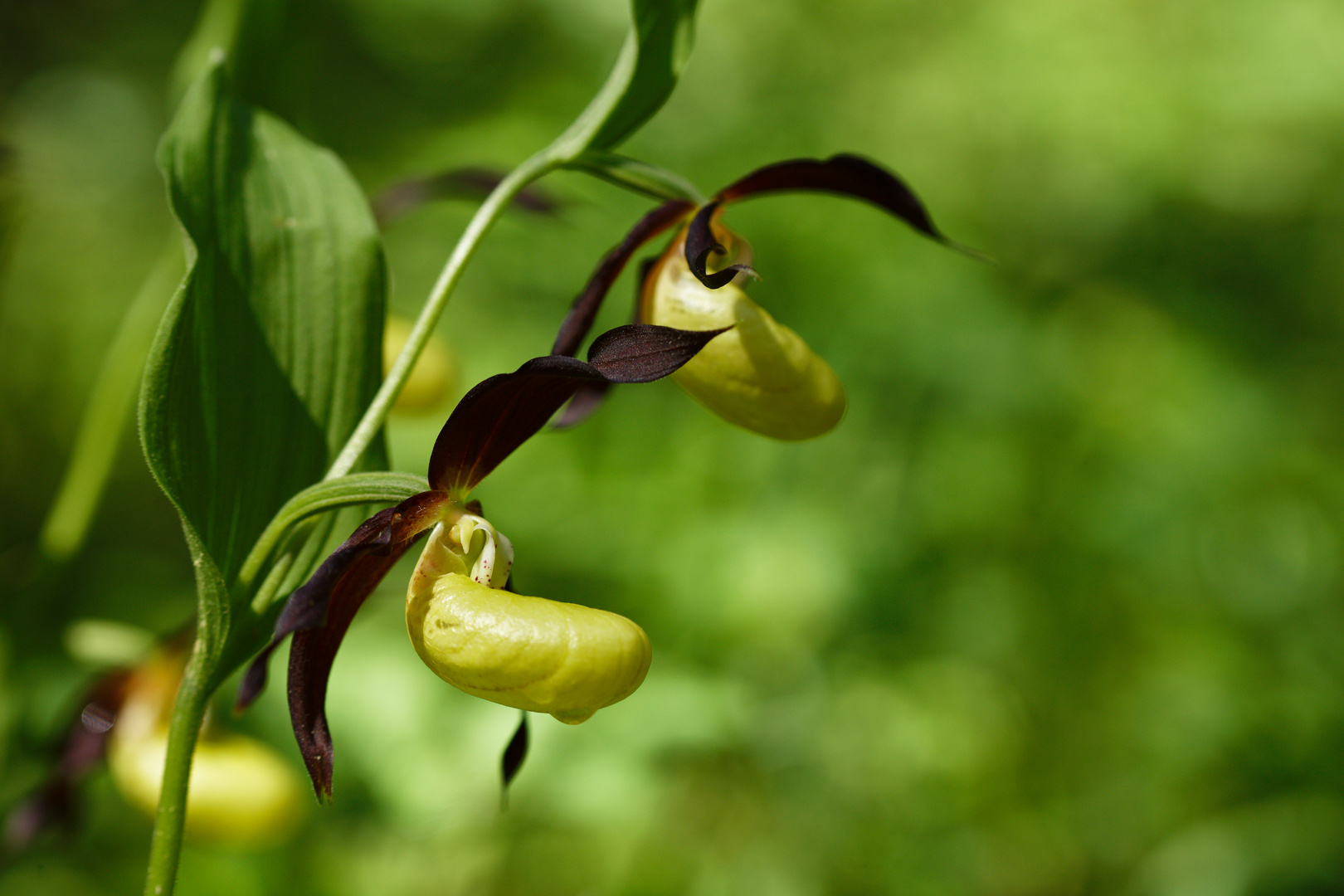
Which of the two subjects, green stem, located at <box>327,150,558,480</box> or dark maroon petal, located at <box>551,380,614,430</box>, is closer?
green stem, located at <box>327,150,558,480</box>

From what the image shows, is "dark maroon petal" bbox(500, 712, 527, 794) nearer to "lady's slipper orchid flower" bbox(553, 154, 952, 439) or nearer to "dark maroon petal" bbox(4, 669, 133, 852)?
"lady's slipper orchid flower" bbox(553, 154, 952, 439)

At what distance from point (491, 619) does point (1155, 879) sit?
67.6 inches

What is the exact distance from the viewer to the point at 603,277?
2.05ft

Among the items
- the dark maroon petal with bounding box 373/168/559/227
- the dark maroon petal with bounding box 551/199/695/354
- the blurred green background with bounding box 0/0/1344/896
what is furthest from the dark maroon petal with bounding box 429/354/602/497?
the blurred green background with bounding box 0/0/1344/896

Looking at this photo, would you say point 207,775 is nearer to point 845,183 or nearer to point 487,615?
point 487,615

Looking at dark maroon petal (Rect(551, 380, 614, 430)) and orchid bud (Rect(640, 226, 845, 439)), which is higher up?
orchid bud (Rect(640, 226, 845, 439))

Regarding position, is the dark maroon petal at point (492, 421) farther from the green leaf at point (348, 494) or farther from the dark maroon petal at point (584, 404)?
the dark maroon petal at point (584, 404)

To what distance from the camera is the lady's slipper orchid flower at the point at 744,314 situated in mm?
579

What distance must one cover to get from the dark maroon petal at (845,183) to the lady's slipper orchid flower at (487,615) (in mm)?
208

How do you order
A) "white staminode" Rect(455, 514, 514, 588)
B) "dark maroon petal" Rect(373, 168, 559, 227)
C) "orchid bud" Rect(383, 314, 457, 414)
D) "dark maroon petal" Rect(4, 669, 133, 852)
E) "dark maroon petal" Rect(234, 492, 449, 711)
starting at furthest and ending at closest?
1. "orchid bud" Rect(383, 314, 457, 414)
2. "dark maroon petal" Rect(4, 669, 133, 852)
3. "dark maroon petal" Rect(373, 168, 559, 227)
4. "white staminode" Rect(455, 514, 514, 588)
5. "dark maroon petal" Rect(234, 492, 449, 711)

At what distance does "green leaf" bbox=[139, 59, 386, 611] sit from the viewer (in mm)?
500

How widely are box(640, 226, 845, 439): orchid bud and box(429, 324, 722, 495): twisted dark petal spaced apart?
105 millimetres

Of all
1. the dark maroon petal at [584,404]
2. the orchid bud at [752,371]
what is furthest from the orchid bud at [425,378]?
the orchid bud at [752,371]

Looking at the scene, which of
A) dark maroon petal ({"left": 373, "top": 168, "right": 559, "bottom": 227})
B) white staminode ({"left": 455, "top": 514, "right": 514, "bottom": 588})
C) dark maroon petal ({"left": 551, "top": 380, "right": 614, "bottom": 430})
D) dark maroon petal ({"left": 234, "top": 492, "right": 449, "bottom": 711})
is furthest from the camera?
dark maroon petal ({"left": 373, "top": 168, "right": 559, "bottom": 227})
